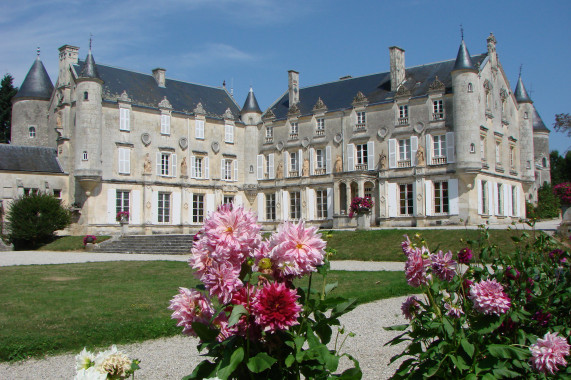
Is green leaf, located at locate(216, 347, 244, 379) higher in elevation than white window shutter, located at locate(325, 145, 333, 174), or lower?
lower

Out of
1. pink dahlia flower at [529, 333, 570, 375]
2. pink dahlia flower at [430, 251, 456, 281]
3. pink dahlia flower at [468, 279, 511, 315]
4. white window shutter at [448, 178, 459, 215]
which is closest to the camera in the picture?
pink dahlia flower at [529, 333, 570, 375]

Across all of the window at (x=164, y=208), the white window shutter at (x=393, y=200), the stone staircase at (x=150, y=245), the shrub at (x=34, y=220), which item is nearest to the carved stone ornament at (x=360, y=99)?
the white window shutter at (x=393, y=200)

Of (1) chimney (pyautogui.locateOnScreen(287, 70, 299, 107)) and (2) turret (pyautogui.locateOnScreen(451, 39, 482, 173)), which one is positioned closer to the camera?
(2) turret (pyautogui.locateOnScreen(451, 39, 482, 173))

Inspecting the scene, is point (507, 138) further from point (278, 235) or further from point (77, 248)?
point (278, 235)

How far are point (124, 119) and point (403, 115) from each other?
52.1 ft

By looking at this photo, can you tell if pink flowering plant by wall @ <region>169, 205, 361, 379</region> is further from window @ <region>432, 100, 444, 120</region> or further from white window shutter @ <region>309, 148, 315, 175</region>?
white window shutter @ <region>309, 148, 315, 175</region>

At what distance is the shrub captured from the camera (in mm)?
26984

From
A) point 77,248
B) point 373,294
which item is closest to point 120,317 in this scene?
point 373,294

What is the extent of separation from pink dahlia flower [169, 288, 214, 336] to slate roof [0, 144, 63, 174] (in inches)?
1198

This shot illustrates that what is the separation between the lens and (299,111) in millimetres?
34625

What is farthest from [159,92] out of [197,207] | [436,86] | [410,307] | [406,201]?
[410,307]

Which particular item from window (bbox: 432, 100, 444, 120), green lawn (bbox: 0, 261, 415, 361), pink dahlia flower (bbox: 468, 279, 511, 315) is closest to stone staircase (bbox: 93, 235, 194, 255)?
green lawn (bbox: 0, 261, 415, 361)

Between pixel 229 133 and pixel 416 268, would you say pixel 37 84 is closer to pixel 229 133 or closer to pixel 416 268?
pixel 229 133

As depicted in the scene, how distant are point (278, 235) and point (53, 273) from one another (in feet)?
43.6
